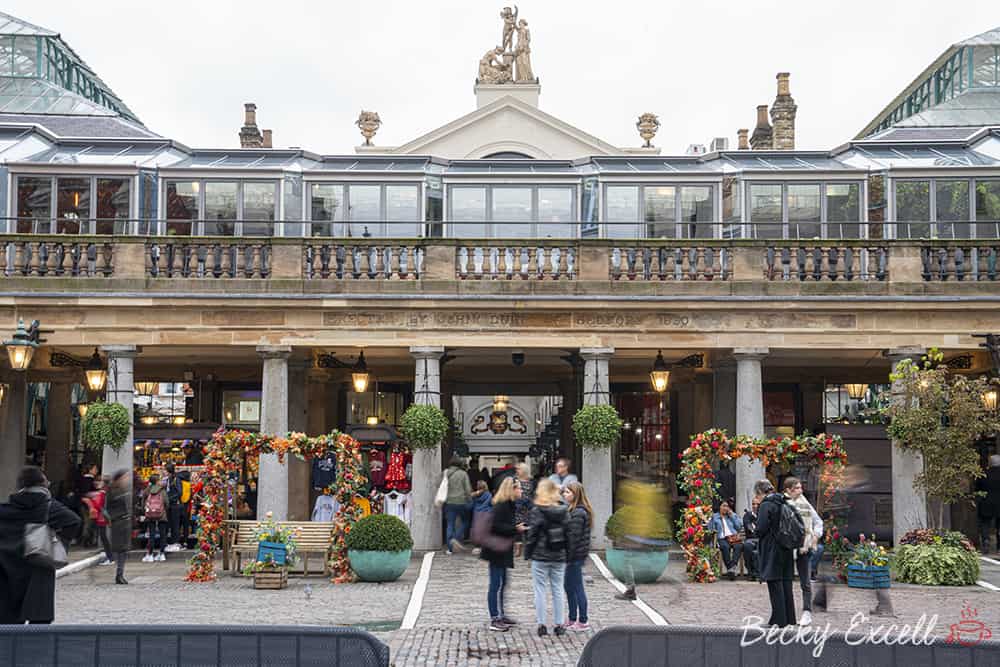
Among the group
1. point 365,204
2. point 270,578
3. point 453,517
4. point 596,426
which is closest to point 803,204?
point 596,426

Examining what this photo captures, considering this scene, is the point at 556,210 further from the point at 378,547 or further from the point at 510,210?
the point at 378,547

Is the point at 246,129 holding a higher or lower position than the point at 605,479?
higher

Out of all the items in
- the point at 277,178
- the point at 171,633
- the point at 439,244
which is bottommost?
the point at 171,633

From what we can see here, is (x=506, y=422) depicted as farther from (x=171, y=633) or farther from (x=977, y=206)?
(x=171, y=633)

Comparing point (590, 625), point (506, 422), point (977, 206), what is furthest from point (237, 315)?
point (506, 422)

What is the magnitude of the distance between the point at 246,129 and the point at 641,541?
25.4 m

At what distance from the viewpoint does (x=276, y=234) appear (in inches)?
1030

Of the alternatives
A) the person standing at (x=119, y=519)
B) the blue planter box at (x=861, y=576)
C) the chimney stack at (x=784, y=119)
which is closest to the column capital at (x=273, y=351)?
the person standing at (x=119, y=519)

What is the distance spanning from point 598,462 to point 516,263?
390 centimetres

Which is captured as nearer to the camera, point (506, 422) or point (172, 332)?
point (172, 332)

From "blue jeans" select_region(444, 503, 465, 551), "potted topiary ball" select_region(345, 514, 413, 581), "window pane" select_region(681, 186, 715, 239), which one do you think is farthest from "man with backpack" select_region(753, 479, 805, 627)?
"window pane" select_region(681, 186, 715, 239)

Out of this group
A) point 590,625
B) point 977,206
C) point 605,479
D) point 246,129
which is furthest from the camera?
point 246,129

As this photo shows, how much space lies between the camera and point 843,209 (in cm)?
2638

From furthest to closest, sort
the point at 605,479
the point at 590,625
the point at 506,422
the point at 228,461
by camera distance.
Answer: the point at 506,422, the point at 605,479, the point at 228,461, the point at 590,625
